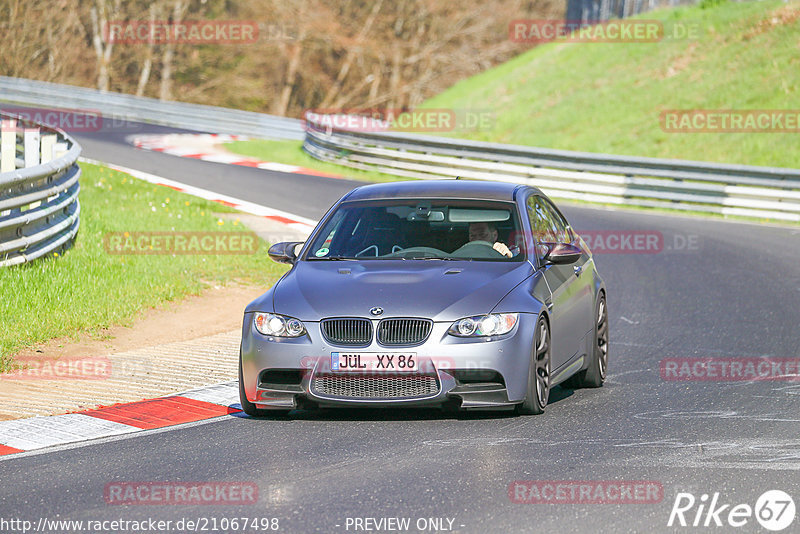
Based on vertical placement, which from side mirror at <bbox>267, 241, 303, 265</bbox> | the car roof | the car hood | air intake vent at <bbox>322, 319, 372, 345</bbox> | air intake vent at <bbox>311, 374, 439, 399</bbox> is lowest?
air intake vent at <bbox>311, 374, 439, 399</bbox>

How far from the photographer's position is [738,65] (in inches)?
1364

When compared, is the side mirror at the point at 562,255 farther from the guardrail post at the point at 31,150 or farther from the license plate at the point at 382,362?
the guardrail post at the point at 31,150

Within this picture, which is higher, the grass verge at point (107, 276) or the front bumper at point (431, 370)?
the front bumper at point (431, 370)

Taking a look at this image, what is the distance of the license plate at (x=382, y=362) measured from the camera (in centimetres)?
748

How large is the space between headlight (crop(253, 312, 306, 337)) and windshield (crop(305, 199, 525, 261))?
36.5 inches

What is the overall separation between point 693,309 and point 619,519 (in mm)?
7899

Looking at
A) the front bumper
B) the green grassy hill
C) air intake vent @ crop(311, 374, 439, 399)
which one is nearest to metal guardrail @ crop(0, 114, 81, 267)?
the front bumper

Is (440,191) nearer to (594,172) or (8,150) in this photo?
(8,150)

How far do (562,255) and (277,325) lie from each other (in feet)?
6.67

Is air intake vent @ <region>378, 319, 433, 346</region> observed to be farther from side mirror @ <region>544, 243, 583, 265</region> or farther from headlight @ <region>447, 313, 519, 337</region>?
side mirror @ <region>544, 243, 583, 265</region>

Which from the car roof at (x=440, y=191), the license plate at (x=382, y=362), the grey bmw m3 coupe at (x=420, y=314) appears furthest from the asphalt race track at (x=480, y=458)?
the car roof at (x=440, y=191)

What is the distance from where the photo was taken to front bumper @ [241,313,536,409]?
7523 mm

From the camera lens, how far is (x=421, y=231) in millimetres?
8883

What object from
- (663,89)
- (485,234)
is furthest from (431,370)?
(663,89)
